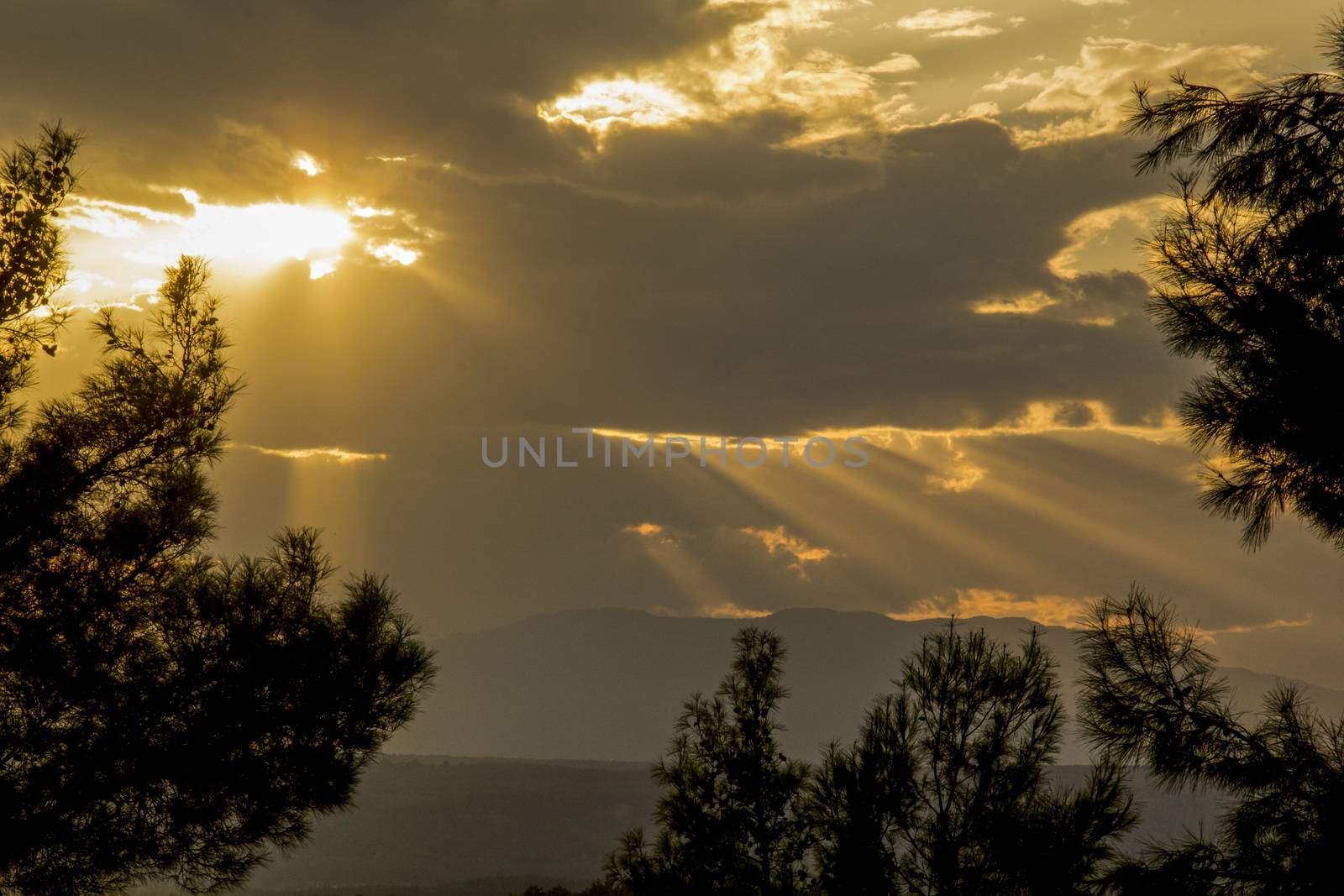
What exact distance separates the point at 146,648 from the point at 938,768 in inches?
436

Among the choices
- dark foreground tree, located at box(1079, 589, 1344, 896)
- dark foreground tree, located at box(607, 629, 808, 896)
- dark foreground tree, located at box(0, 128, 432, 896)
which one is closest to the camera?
dark foreground tree, located at box(1079, 589, 1344, 896)

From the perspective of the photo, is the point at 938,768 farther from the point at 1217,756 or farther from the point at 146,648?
the point at 146,648

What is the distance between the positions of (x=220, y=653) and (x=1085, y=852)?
35.3ft

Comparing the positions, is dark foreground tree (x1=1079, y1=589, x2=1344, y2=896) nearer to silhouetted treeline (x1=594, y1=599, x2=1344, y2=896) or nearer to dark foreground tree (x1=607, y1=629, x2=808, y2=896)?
silhouetted treeline (x1=594, y1=599, x2=1344, y2=896)

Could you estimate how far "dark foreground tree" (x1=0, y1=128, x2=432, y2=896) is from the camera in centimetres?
1302

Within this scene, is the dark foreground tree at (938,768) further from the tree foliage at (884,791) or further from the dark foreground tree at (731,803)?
the dark foreground tree at (731,803)

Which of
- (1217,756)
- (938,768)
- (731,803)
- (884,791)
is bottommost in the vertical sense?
(731,803)

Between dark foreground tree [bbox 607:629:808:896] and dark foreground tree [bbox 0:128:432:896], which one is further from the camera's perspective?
dark foreground tree [bbox 607:629:808:896]

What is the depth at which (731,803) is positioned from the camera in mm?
17859

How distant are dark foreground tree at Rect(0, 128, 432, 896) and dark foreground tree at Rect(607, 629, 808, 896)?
213 inches

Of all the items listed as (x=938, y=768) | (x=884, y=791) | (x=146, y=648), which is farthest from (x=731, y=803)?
(x=146, y=648)

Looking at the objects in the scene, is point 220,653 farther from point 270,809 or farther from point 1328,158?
point 1328,158

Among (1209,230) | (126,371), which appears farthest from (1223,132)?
(126,371)

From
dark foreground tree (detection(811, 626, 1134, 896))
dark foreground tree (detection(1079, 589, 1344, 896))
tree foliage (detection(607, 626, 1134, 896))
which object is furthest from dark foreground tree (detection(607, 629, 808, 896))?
dark foreground tree (detection(1079, 589, 1344, 896))
